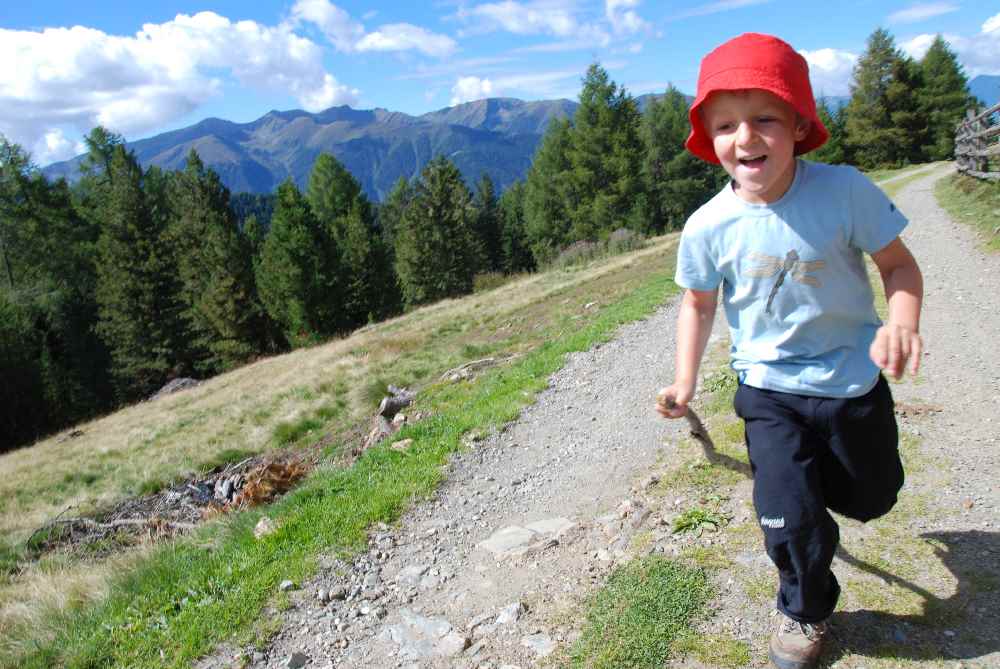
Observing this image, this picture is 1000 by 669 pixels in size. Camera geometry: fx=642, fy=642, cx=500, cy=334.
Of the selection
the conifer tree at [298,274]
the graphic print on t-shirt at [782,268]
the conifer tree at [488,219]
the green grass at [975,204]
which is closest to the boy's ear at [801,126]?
the graphic print on t-shirt at [782,268]

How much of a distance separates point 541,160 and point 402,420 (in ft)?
202

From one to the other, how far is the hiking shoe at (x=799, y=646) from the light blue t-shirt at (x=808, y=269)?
92 centimetres

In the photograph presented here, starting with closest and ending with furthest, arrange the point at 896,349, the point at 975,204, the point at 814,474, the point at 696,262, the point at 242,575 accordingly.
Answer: the point at 896,349
the point at 814,474
the point at 696,262
the point at 242,575
the point at 975,204

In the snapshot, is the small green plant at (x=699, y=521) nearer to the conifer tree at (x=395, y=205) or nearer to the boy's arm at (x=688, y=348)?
the boy's arm at (x=688, y=348)

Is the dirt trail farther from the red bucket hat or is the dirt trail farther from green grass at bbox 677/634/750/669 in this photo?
the red bucket hat

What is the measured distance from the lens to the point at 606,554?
3.64 m

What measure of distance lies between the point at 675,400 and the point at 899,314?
0.83 metres

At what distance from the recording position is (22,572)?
7.91 meters

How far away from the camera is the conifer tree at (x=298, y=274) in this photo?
4222 cm

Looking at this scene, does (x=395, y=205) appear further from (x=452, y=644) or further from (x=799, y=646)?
(x=799, y=646)

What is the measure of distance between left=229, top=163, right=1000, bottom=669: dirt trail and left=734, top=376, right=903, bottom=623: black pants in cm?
44

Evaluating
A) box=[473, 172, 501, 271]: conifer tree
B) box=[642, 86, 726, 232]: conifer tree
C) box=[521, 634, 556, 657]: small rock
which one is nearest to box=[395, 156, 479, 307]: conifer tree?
box=[642, 86, 726, 232]: conifer tree

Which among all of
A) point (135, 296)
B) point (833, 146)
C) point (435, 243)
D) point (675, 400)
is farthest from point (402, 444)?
point (833, 146)

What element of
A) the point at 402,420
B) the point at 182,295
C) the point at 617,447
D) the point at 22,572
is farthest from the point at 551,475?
the point at 182,295
